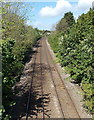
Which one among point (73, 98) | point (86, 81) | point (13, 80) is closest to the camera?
point (13, 80)

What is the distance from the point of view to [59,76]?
689 inches

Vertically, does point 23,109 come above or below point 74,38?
below

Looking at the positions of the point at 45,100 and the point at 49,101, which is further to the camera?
the point at 45,100

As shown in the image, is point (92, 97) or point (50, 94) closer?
point (92, 97)

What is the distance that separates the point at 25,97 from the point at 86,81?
408 centimetres

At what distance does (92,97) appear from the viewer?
9.41 metres

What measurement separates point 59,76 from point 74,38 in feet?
13.4

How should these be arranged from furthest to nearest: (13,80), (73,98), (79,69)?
(79,69)
(73,98)
(13,80)

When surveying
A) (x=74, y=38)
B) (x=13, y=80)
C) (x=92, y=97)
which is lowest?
(x=92, y=97)

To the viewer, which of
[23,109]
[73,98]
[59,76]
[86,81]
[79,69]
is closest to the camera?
[23,109]

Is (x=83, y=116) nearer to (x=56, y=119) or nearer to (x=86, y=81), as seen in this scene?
(x=56, y=119)

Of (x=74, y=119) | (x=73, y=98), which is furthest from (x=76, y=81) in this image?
(x=74, y=119)

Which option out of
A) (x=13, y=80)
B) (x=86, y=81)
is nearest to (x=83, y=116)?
(x=86, y=81)

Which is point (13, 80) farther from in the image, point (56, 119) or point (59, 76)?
point (59, 76)
